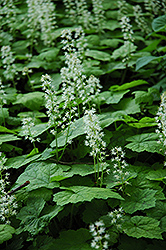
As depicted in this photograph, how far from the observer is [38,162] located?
2639 mm

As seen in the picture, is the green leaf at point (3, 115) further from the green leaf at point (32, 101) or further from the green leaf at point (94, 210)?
the green leaf at point (94, 210)

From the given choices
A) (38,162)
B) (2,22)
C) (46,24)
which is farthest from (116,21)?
(38,162)

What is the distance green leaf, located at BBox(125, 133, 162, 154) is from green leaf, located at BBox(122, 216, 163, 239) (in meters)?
0.78

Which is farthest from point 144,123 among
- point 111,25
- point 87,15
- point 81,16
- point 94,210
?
point 81,16

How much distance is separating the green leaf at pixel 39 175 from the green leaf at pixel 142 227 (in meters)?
0.74

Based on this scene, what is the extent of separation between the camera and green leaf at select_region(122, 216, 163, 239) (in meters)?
1.84

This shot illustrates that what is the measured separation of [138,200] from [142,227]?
11.6 inches

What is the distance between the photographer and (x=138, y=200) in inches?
85.7

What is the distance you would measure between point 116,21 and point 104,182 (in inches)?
188

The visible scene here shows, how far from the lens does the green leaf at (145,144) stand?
8.43ft

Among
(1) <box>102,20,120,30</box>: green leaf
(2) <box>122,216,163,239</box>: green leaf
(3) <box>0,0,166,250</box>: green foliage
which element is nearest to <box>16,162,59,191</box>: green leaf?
(3) <box>0,0,166,250</box>: green foliage

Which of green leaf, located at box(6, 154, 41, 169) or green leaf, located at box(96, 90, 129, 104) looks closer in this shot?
green leaf, located at box(6, 154, 41, 169)

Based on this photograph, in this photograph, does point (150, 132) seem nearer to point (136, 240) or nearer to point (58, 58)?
point (136, 240)

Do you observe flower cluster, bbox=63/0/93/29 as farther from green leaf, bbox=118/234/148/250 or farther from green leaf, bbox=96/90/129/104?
green leaf, bbox=118/234/148/250
